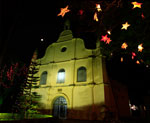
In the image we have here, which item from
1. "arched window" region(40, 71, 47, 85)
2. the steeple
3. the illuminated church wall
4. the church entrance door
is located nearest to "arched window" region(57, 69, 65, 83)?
the illuminated church wall

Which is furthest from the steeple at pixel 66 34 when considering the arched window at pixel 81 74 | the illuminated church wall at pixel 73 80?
the arched window at pixel 81 74

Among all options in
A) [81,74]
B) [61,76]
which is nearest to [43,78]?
[61,76]

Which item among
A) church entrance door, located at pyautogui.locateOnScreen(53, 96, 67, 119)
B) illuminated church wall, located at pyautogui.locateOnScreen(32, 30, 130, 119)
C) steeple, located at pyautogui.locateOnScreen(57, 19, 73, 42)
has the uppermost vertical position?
steeple, located at pyautogui.locateOnScreen(57, 19, 73, 42)

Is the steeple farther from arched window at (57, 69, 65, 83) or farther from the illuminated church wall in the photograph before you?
arched window at (57, 69, 65, 83)

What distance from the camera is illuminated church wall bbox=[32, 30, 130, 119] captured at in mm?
14195

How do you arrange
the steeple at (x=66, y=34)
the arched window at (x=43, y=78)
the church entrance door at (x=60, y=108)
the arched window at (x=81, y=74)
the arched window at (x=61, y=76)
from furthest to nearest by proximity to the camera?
the steeple at (x=66, y=34)
the arched window at (x=43, y=78)
the arched window at (x=61, y=76)
the arched window at (x=81, y=74)
the church entrance door at (x=60, y=108)

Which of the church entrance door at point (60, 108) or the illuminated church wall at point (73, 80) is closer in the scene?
the illuminated church wall at point (73, 80)

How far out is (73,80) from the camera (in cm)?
1603

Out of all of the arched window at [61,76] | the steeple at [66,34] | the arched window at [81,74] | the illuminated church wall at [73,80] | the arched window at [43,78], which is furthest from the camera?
the steeple at [66,34]

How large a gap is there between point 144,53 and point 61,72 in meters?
11.1

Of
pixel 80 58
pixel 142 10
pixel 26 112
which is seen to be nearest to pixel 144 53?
pixel 142 10

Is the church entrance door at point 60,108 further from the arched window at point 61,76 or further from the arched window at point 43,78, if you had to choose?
the arched window at point 43,78

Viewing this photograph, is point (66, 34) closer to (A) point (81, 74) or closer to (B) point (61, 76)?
(B) point (61, 76)

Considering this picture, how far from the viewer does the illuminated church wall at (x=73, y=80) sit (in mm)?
14195
